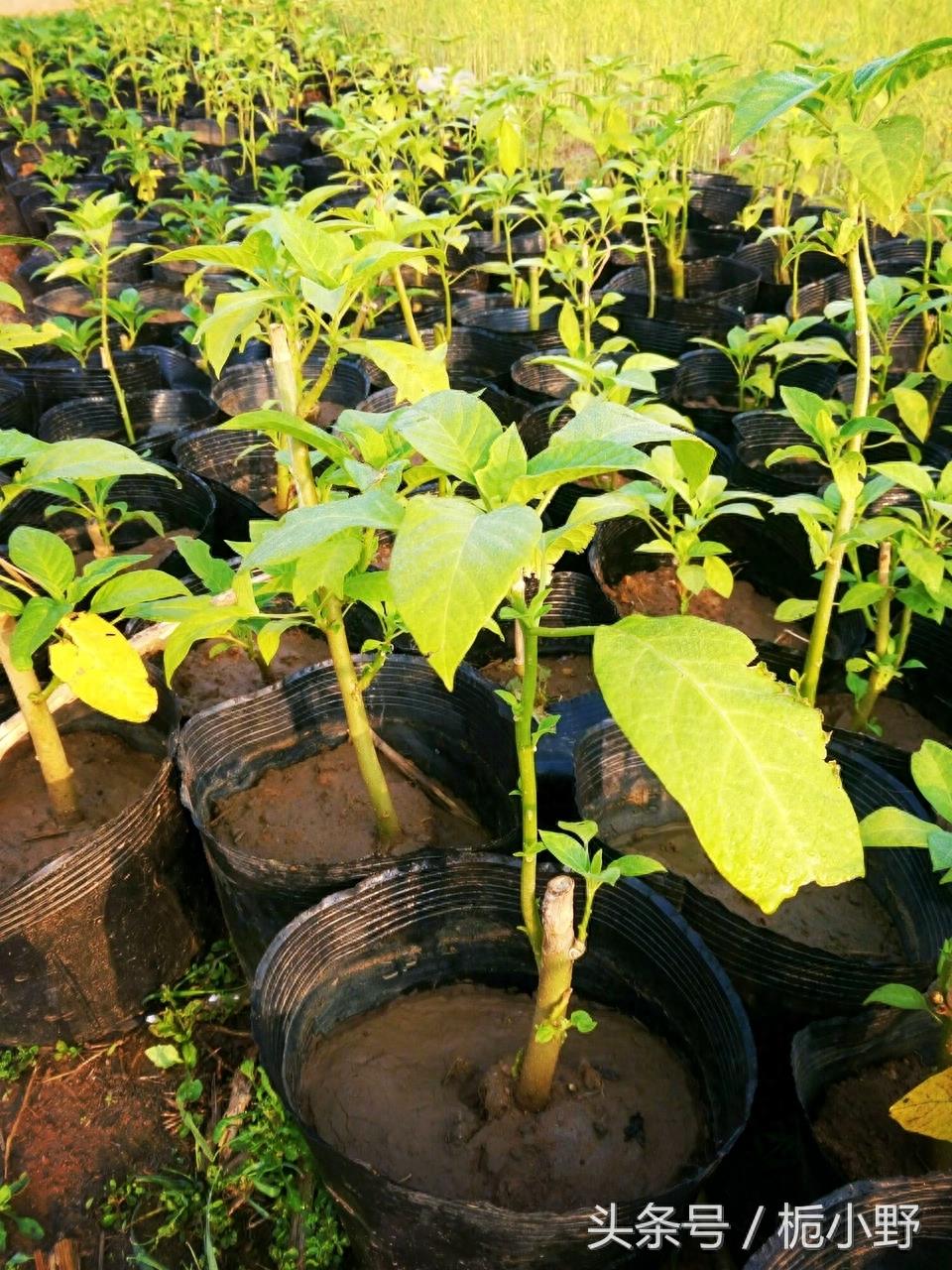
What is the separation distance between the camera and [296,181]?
6840 mm

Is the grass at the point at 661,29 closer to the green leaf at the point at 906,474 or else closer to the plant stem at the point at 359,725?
the green leaf at the point at 906,474

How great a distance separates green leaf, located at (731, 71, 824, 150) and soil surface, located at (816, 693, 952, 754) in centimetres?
140

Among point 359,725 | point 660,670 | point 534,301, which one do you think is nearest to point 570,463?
point 660,670

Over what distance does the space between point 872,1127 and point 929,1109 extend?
1.00 feet

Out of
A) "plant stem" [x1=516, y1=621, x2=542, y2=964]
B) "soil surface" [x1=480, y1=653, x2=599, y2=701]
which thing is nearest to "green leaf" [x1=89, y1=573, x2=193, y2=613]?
"plant stem" [x1=516, y1=621, x2=542, y2=964]

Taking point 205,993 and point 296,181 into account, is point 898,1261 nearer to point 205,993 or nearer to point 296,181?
point 205,993


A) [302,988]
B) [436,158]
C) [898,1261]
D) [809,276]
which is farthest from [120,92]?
[898,1261]

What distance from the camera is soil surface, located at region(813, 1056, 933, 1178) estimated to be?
1440 millimetres

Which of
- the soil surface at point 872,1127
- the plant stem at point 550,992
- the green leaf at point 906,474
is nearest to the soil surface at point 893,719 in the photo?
the green leaf at point 906,474

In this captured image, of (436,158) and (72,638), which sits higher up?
(436,158)

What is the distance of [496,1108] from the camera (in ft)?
4.83

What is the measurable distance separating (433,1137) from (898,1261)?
68 cm

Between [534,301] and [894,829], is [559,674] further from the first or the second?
[534,301]

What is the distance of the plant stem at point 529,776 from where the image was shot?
112 centimetres
